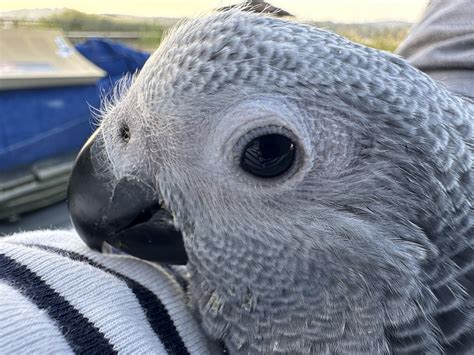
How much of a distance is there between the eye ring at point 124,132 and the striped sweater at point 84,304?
174 millimetres

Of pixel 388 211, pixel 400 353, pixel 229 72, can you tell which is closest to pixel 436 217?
pixel 388 211

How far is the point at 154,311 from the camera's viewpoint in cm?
68

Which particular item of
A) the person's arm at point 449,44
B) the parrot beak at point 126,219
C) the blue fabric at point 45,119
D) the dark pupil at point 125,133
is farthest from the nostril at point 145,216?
the blue fabric at point 45,119

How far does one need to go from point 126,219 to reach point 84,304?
142mm

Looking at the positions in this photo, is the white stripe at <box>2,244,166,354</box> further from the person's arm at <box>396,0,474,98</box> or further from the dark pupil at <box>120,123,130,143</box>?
the person's arm at <box>396,0,474,98</box>

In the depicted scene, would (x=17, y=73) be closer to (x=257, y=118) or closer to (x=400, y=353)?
(x=257, y=118)

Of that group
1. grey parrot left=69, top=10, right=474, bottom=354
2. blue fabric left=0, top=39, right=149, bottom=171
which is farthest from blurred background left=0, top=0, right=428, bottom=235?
grey parrot left=69, top=10, right=474, bottom=354

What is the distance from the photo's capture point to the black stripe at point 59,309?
572mm

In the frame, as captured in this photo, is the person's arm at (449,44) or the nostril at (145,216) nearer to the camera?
the nostril at (145,216)

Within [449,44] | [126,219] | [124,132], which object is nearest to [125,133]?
[124,132]

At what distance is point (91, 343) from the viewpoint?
0.58m

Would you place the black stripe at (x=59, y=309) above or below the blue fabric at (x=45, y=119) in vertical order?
above

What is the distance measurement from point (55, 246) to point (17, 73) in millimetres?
1328

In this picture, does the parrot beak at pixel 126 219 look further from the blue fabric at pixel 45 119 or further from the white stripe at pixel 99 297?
the blue fabric at pixel 45 119
